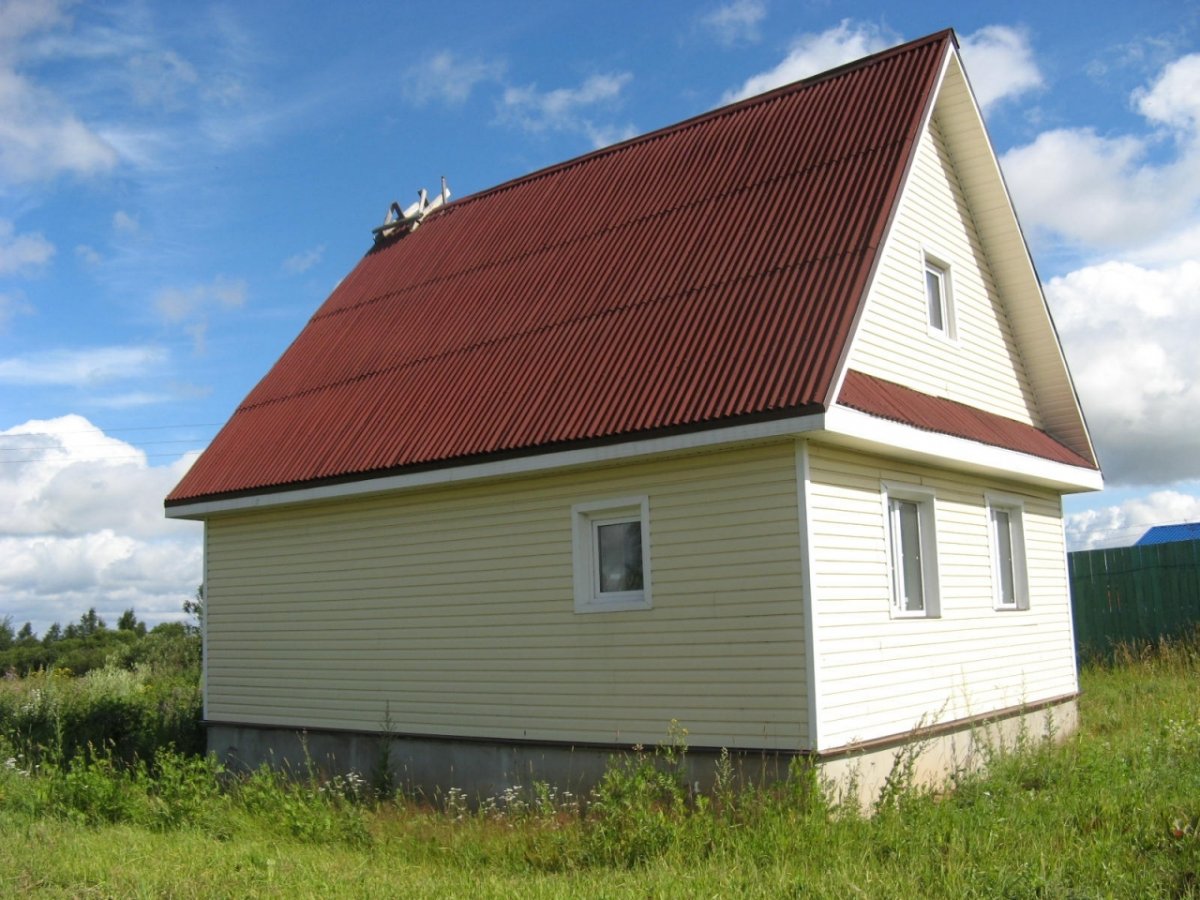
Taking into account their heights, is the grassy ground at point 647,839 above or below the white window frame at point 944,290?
below

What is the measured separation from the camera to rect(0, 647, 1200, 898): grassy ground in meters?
7.61

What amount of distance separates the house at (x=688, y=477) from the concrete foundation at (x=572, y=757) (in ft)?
0.17

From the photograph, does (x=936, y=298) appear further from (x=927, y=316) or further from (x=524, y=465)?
(x=524, y=465)

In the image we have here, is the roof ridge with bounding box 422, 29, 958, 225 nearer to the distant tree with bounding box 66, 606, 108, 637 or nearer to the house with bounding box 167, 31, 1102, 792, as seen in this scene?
the house with bounding box 167, 31, 1102, 792

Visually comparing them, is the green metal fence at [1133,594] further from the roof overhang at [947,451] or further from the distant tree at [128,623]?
the distant tree at [128,623]

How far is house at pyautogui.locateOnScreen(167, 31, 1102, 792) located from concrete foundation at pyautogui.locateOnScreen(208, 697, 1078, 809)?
0.17ft

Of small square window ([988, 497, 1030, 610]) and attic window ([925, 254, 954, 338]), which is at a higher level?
attic window ([925, 254, 954, 338])

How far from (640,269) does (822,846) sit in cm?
671

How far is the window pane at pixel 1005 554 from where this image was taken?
1407 cm

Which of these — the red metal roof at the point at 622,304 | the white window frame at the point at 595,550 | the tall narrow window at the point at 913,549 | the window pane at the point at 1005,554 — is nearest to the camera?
the red metal roof at the point at 622,304

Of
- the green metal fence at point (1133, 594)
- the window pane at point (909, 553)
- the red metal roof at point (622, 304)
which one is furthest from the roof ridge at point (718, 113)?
the green metal fence at point (1133, 594)

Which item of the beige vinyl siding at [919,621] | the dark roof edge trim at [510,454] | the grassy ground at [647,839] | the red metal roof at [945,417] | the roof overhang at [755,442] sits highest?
the red metal roof at [945,417]

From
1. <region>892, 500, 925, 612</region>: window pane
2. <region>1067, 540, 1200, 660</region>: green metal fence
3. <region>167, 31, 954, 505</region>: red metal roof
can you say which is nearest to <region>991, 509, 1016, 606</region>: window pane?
<region>892, 500, 925, 612</region>: window pane

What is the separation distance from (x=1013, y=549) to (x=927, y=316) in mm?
3516
